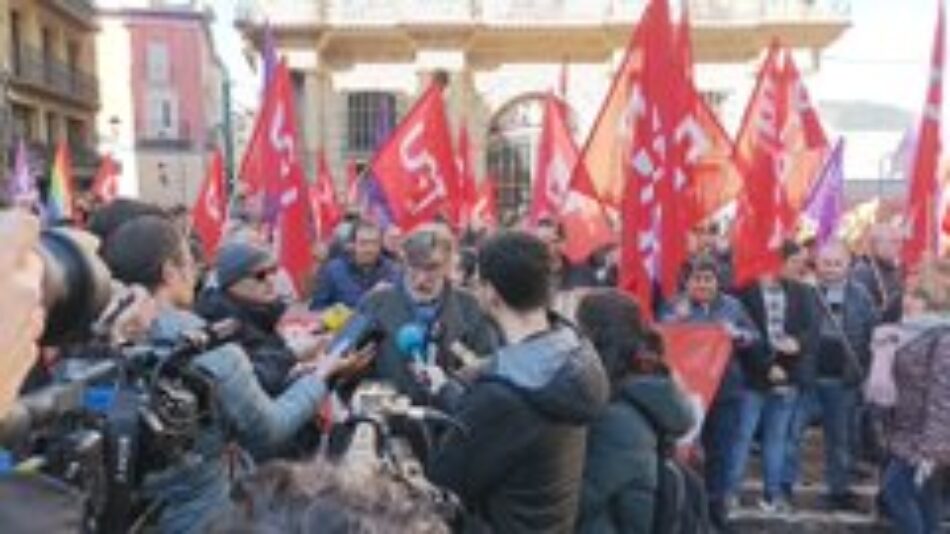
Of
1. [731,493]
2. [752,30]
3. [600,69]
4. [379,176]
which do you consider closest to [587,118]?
[600,69]

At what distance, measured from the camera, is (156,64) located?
6594 cm

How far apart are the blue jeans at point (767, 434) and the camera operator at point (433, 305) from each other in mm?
2334

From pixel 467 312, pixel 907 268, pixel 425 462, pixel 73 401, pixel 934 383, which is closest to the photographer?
pixel 73 401

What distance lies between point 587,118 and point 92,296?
113 feet

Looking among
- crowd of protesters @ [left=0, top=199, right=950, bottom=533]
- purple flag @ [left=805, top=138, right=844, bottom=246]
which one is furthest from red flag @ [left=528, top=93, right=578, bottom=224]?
crowd of protesters @ [left=0, top=199, right=950, bottom=533]

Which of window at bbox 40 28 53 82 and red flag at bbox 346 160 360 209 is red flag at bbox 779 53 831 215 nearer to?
red flag at bbox 346 160 360 209

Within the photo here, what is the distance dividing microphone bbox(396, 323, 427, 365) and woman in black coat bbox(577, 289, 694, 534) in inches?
24.3

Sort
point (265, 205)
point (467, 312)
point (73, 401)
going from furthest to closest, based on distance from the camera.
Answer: point (265, 205) < point (467, 312) < point (73, 401)

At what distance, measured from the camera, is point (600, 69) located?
3584 cm

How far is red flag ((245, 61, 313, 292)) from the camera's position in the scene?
25.6 feet

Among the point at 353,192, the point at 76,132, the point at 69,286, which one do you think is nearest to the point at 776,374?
the point at 69,286

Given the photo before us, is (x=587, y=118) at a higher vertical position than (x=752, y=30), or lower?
lower

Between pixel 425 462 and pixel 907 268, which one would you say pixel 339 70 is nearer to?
pixel 907 268

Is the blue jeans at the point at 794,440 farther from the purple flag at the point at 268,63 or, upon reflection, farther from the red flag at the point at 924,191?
the purple flag at the point at 268,63
